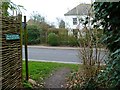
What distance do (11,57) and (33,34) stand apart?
7372mm

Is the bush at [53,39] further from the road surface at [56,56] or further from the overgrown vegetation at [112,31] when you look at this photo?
the overgrown vegetation at [112,31]

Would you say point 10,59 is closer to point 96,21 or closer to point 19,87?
point 19,87

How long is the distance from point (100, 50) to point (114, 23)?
184 cm

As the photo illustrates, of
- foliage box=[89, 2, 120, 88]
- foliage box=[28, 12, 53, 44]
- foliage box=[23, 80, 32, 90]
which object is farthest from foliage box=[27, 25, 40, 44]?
foliage box=[89, 2, 120, 88]

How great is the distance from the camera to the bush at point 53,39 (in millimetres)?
10201

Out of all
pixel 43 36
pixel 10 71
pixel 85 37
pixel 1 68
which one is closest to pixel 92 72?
pixel 85 37

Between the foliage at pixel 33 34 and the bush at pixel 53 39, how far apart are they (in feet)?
1.76

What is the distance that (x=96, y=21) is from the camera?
2463 millimetres

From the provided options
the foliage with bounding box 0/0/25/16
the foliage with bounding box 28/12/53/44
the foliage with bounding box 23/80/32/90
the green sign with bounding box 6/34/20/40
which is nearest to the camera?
the green sign with bounding box 6/34/20/40

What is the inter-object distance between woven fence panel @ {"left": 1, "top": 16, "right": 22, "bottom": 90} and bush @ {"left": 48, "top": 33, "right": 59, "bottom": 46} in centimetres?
662

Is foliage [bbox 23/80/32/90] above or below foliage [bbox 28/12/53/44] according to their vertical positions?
below

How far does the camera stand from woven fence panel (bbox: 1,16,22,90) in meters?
2.87

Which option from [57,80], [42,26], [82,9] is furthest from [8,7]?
[42,26]

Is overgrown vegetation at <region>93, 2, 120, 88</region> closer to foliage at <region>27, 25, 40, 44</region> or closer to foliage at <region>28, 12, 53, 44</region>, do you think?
foliage at <region>28, 12, 53, 44</region>
